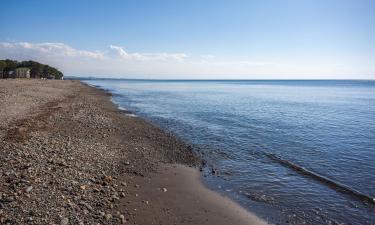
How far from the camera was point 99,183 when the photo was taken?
1055cm

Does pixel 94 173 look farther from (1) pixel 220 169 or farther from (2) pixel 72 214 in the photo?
(1) pixel 220 169

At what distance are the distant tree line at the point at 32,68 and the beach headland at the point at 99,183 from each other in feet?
366

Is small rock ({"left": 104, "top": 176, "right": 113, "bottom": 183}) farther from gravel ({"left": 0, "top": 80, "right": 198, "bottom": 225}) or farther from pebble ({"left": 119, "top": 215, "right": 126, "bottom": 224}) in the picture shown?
pebble ({"left": 119, "top": 215, "right": 126, "bottom": 224})

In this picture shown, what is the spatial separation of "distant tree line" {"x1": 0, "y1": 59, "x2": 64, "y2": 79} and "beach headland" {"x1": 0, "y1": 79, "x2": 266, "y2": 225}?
11162 cm

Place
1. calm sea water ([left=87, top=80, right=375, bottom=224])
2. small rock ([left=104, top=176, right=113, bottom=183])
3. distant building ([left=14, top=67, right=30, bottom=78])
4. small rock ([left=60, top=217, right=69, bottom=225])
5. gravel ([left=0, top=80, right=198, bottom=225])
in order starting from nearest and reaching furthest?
small rock ([left=60, top=217, right=69, bottom=225]) < gravel ([left=0, top=80, right=198, bottom=225]) < calm sea water ([left=87, top=80, right=375, bottom=224]) < small rock ([left=104, top=176, right=113, bottom=183]) < distant building ([left=14, top=67, right=30, bottom=78])

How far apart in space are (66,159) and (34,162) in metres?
1.33

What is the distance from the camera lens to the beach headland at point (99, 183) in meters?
8.23

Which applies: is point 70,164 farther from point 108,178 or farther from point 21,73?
point 21,73

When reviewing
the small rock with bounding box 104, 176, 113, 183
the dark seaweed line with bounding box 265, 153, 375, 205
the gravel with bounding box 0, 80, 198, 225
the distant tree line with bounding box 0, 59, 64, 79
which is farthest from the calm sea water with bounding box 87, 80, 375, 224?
the distant tree line with bounding box 0, 59, 64, 79

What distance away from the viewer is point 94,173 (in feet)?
37.5

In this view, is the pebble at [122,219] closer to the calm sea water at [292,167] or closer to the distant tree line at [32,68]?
the calm sea water at [292,167]

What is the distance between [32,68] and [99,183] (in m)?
141

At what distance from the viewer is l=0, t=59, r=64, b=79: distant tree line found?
11075cm

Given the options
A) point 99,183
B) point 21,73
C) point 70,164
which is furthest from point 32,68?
point 99,183
